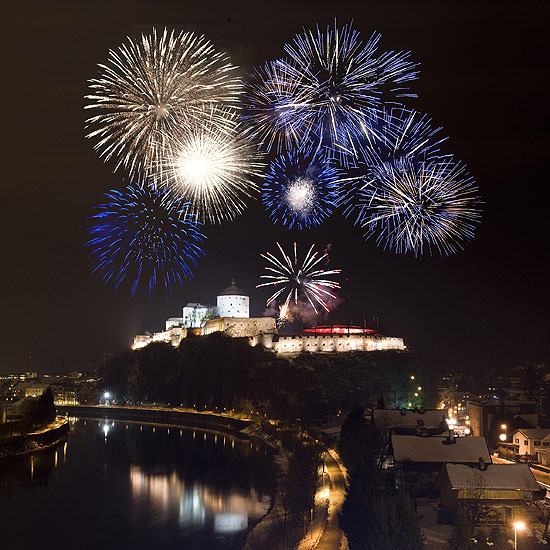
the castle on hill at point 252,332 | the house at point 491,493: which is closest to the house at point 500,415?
the house at point 491,493

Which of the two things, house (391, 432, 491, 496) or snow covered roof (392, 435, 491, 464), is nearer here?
house (391, 432, 491, 496)

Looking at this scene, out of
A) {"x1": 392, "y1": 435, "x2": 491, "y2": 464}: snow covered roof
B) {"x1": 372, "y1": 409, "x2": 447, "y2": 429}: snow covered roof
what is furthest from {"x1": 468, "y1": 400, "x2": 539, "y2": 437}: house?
{"x1": 392, "y1": 435, "x2": 491, "y2": 464}: snow covered roof

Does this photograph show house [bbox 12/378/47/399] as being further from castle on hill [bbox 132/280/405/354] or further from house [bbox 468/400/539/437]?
house [bbox 468/400/539/437]

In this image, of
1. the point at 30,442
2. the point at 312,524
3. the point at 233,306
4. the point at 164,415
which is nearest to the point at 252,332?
the point at 233,306

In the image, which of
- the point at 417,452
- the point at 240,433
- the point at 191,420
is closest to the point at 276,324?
the point at 191,420

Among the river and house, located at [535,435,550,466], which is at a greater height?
house, located at [535,435,550,466]

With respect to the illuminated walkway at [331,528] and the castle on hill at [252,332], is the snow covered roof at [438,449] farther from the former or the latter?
the castle on hill at [252,332]
